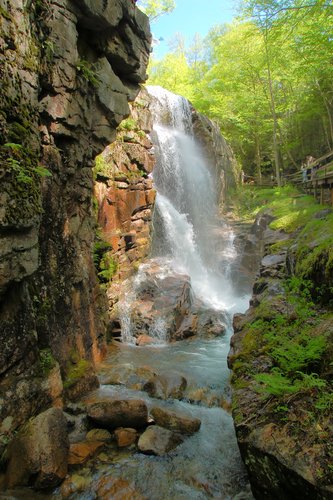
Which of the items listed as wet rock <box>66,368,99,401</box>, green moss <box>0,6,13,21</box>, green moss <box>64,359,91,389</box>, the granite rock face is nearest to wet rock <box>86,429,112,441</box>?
wet rock <box>66,368,99,401</box>

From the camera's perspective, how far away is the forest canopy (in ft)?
67.4

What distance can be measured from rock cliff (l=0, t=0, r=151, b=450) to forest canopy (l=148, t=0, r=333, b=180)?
9.61m

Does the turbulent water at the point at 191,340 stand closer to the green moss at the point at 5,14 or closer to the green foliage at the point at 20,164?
the green foliage at the point at 20,164

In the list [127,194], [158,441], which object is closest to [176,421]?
[158,441]

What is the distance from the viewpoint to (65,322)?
7.45 m

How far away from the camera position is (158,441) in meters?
5.39

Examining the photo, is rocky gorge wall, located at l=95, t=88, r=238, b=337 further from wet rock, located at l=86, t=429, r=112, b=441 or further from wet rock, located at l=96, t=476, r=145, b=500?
wet rock, located at l=96, t=476, r=145, b=500

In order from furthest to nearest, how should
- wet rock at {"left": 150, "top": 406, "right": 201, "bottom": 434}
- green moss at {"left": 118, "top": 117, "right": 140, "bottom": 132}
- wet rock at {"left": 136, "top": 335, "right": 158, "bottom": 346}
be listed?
1. green moss at {"left": 118, "top": 117, "right": 140, "bottom": 132}
2. wet rock at {"left": 136, "top": 335, "right": 158, "bottom": 346}
3. wet rock at {"left": 150, "top": 406, "right": 201, "bottom": 434}

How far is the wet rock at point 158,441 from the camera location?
5.23 metres

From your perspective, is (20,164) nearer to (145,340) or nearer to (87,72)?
(87,72)

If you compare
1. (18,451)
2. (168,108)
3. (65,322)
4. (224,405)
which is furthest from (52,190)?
(168,108)

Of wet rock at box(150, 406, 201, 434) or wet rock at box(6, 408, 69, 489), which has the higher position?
wet rock at box(6, 408, 69, 489)

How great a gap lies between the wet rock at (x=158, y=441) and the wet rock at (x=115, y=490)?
0.63m

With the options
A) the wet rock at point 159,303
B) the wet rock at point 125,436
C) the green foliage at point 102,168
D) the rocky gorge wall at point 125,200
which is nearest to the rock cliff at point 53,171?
the wet rock at point 125,436
